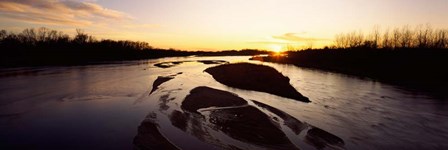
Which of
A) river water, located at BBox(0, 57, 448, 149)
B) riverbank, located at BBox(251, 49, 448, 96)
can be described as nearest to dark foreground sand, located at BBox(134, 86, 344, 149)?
river water, located at BBox(0, 57, 448, 149)

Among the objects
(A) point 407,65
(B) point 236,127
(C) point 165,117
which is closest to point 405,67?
(A) point 407,65

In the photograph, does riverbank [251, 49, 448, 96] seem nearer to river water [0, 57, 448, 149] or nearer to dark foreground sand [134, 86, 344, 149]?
river water [0, 57, 448, 149]

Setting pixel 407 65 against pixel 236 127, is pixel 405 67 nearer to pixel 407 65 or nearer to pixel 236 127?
pixel 407 65

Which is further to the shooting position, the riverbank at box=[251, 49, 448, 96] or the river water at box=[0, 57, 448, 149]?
the riverbank at box=[251, 49, 448, 96]

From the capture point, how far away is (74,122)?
15062 millimetres

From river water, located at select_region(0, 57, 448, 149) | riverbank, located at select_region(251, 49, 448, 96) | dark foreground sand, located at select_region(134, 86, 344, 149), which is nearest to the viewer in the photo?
dark foreground sand, located at select_region(134, 86, 344, 149)

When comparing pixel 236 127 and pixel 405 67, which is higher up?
pixel 405 67

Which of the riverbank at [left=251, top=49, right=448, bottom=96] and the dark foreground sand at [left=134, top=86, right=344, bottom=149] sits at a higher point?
the riverbank at [left=251, top=49, right=448, bottom=96]

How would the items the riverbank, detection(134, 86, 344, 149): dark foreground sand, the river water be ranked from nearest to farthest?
detection(134, 86, 344, 149): dark foreground sand → the river water → the riverbank

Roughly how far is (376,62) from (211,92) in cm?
4884

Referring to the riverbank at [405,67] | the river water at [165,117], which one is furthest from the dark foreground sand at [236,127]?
the riverbank at [405,67]

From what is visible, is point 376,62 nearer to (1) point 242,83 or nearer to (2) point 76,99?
(1) point 242,83

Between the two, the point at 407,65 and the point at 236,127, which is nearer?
the point at 236,127

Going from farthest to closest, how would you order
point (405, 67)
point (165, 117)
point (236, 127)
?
point (405, 67) → point (165, 117) → point (236, 127)
